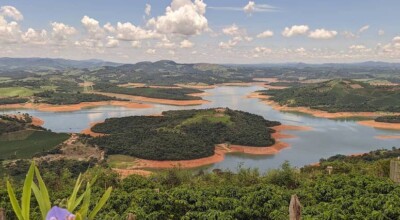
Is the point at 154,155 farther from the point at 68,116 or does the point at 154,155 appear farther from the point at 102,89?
the point at 102,89

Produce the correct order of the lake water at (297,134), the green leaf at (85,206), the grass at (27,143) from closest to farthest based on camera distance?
the green leaf at (85,206) → the lake water at (297,134) → the grass at (27,143)

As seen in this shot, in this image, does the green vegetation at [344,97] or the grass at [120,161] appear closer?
the grass at [120,161]

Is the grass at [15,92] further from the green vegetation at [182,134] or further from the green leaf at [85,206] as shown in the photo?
the green leaf at [85,206]

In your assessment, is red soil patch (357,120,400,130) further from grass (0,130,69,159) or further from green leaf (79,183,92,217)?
green leaf (79,183,92,217)

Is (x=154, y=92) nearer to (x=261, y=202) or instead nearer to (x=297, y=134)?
(x=297, y=134)

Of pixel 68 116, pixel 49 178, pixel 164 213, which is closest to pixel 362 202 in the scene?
pixel 164 213

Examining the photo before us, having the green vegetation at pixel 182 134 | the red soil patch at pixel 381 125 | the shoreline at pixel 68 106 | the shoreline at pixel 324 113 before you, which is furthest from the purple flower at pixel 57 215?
the shoreline at pixel 68 106
